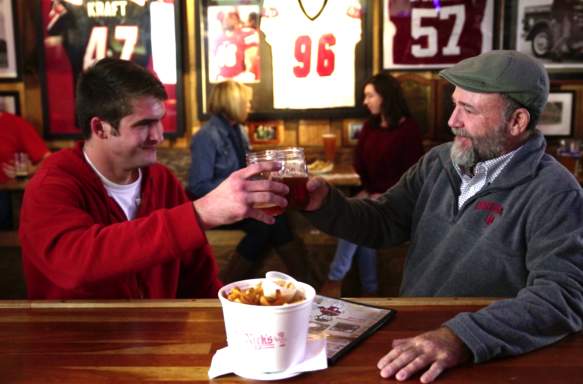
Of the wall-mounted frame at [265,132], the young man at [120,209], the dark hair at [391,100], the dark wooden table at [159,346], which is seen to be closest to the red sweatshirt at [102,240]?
the young man at [120,209]

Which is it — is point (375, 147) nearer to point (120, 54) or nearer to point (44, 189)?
point (120, 54)

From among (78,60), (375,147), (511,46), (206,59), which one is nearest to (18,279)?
(78,60)

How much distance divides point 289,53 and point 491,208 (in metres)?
3.55

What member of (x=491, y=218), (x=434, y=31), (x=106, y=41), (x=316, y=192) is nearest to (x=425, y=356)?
(x=491, y=218)

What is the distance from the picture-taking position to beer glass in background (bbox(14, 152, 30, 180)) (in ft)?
14.1

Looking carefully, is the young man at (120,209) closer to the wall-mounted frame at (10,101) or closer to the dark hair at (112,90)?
the dark hair at (112,90)

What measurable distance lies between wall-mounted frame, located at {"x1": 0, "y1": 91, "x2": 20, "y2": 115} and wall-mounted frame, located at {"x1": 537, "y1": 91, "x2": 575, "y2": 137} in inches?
166

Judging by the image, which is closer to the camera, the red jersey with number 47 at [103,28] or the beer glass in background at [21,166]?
the beer glass in background at [21,166]

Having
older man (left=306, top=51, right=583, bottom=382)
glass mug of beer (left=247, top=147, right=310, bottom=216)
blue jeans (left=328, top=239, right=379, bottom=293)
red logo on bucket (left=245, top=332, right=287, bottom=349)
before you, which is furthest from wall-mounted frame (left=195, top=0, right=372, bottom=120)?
red logo on bucket (left=245, top=332, right=287, bottom=349)

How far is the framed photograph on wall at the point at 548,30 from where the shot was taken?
4852 mm

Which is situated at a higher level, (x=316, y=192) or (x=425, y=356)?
(x=316, y=192)

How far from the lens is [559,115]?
502 cm

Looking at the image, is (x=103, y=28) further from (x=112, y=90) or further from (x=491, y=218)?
(x=491, y=218)

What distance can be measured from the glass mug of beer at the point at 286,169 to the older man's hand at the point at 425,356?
0.46 metres
